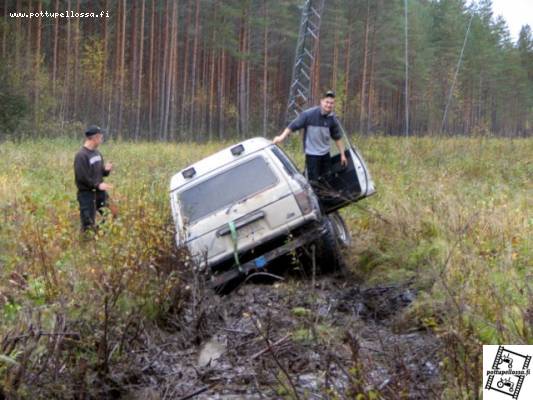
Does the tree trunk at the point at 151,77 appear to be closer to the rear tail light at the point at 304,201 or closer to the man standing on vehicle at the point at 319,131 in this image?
the man standing on vehicle at the point at 319,131

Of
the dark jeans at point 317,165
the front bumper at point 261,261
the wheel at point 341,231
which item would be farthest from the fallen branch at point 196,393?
the dark jeans at point 317,165

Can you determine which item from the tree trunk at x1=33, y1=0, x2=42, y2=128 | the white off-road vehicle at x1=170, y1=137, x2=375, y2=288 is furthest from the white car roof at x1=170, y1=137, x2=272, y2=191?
the tree trunk at x1=33, y1=0, x2=42, y2=128

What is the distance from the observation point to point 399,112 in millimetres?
75500

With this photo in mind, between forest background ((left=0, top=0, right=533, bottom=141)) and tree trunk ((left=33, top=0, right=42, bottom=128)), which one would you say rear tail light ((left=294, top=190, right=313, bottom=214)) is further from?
tree trunk ((left=33, top=0, right=42, bottom=128))

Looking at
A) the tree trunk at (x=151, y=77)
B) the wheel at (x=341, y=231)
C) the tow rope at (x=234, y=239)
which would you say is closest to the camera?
the tow rope at (x=234, y=239)

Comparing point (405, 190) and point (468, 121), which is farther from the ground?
point (405, 190)

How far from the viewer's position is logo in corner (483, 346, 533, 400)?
353cm

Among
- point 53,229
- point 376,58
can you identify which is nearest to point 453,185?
point 53,229

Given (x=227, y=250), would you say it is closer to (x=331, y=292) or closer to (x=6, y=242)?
(x=331, y=292)

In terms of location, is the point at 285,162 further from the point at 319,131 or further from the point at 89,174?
the point at 89,174

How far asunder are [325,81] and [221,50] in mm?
13236

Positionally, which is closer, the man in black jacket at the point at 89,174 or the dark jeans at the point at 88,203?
the man in black jacket at the point at 89,174

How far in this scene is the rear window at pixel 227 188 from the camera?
847 cm

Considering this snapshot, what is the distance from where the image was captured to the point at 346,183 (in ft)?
34.1
